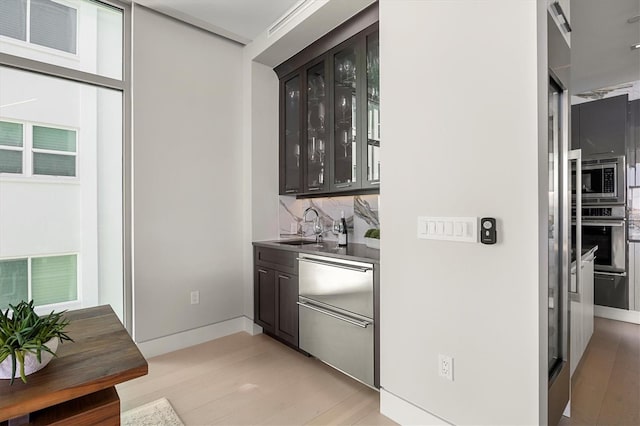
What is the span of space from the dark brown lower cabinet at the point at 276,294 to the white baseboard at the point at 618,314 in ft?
12.7

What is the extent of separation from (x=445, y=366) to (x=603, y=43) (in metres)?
3.46

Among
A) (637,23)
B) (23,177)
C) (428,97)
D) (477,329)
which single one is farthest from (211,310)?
(637,23)

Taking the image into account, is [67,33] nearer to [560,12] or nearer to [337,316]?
[337,316]

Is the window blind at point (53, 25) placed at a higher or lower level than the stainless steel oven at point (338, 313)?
higher

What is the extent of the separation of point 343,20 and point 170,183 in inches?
82.1

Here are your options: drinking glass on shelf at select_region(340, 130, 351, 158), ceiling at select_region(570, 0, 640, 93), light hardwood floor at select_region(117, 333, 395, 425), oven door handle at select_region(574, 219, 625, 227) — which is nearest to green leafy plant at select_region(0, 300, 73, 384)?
light hardwood floor at select_region(117, 333, 395, 425)

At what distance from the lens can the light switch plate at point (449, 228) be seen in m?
1.64

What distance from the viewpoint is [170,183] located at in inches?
120

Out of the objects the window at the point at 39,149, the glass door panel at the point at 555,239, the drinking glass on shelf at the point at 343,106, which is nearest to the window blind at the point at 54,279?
the window at the point at 39,149

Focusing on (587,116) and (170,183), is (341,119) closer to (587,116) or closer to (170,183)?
(170,183)

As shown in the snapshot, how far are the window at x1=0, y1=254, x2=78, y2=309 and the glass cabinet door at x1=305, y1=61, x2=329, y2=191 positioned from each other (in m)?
2.13

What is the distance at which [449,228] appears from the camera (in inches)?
67.5

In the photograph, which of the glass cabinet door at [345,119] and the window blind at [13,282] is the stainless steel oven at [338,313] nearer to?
the glass cabinet door at [345,119]

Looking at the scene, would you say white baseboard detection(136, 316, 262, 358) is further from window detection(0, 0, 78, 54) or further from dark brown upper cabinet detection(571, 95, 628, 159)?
dark brown upper cabinet detection(571, 95, 628, 159)
